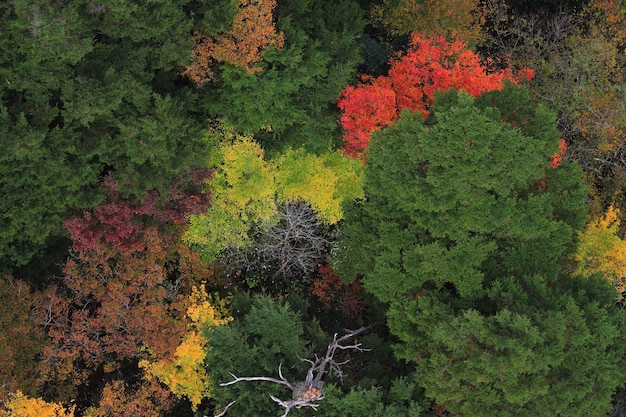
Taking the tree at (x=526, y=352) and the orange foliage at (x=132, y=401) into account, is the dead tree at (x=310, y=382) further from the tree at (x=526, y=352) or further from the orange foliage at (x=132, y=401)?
the orange foliage at (x=132, y=401)

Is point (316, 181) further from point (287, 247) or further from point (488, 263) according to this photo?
point (488, 263)

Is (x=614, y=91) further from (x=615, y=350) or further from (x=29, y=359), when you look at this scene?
(x=29, y=359)

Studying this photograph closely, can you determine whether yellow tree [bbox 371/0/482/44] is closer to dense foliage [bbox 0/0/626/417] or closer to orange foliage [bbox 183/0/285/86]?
dense foliage [bbox 0/0/626/417]

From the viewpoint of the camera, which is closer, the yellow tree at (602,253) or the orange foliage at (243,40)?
the orange foliage at (243,40)

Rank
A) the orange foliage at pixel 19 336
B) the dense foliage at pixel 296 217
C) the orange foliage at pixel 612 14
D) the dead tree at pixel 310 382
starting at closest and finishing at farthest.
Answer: the dense foliage at pixel 296 217 → the dead tree at pixel 310 382 → the orange foliage at pixel 19 336 → the orange foliage at pixel 612 14

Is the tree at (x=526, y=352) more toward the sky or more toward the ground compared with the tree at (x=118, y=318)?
more toward the sky

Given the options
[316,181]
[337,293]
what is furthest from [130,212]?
[337,293]

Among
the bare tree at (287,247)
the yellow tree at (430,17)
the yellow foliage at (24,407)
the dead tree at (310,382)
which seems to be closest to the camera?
the dead tree at (310,382)

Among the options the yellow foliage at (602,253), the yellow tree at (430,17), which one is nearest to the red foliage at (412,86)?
the yellow tree at (430,17)

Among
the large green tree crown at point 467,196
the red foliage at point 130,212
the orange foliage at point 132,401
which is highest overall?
the large green tree crown at point 467,196
